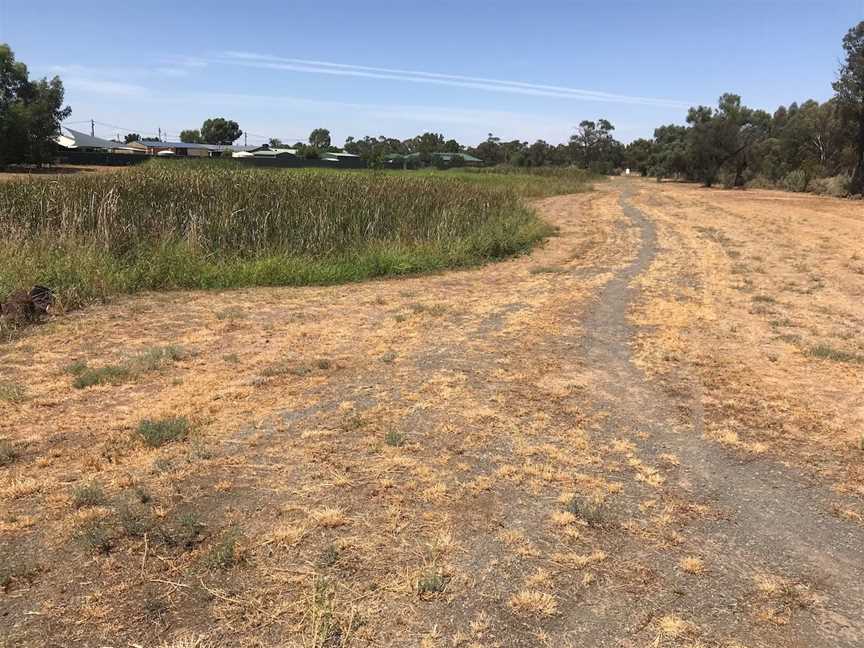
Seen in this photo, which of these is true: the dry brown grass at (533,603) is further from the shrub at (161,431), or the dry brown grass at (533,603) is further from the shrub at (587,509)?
the shrub at (161,431)

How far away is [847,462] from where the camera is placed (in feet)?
12.9

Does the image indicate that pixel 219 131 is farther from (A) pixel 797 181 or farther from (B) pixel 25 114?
(A) pixel 797 181

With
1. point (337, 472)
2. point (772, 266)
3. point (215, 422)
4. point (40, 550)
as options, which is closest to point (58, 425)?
point (215, 422)

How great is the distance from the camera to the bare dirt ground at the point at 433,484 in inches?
97.9

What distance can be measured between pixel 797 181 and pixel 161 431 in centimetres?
4346

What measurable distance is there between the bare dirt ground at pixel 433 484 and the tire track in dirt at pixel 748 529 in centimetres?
1

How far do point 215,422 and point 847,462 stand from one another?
4189 millimetres

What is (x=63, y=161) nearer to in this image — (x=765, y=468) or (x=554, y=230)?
(x=554, y=230)

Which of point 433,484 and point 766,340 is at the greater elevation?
point 766,340

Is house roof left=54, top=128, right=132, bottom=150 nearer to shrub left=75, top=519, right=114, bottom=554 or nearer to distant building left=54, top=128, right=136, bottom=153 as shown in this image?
distant building left=54, top=128, right=136, bottom=153

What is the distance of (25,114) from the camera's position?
45156mm

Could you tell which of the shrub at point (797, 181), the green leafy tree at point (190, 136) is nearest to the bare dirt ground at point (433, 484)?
the shrub at point (797, 181)

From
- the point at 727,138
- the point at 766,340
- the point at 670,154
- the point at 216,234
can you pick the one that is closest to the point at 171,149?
the point at 670,154

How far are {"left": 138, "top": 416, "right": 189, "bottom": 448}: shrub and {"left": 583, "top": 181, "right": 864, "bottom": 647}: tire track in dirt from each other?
114 inches
